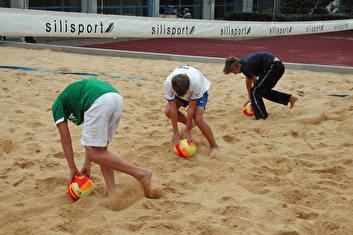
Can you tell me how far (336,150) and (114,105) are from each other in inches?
118

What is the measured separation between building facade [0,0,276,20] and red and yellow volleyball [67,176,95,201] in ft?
34.1

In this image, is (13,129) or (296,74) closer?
(13,129)

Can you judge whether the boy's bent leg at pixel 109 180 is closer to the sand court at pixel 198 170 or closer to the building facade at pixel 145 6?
the sand court at pixel 198 170

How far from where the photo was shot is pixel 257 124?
234 inches

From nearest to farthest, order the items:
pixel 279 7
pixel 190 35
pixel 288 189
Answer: pixel 288 189 → pixel 190 35 → pixel 279 7

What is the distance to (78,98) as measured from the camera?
3391mm

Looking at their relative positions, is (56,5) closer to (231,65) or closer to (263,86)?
(263,86)

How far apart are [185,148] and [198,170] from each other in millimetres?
440

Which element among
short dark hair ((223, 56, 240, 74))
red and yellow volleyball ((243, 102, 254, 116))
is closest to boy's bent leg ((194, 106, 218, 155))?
short dark hair ((223, 56, 240, 74))

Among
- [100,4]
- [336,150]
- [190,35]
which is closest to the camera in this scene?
[336,150]

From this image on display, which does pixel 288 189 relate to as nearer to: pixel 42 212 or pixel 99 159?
pixel 99 159

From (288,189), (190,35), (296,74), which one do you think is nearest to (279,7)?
(190,35)

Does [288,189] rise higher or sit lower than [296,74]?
lower

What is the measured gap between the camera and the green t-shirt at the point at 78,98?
333cm
